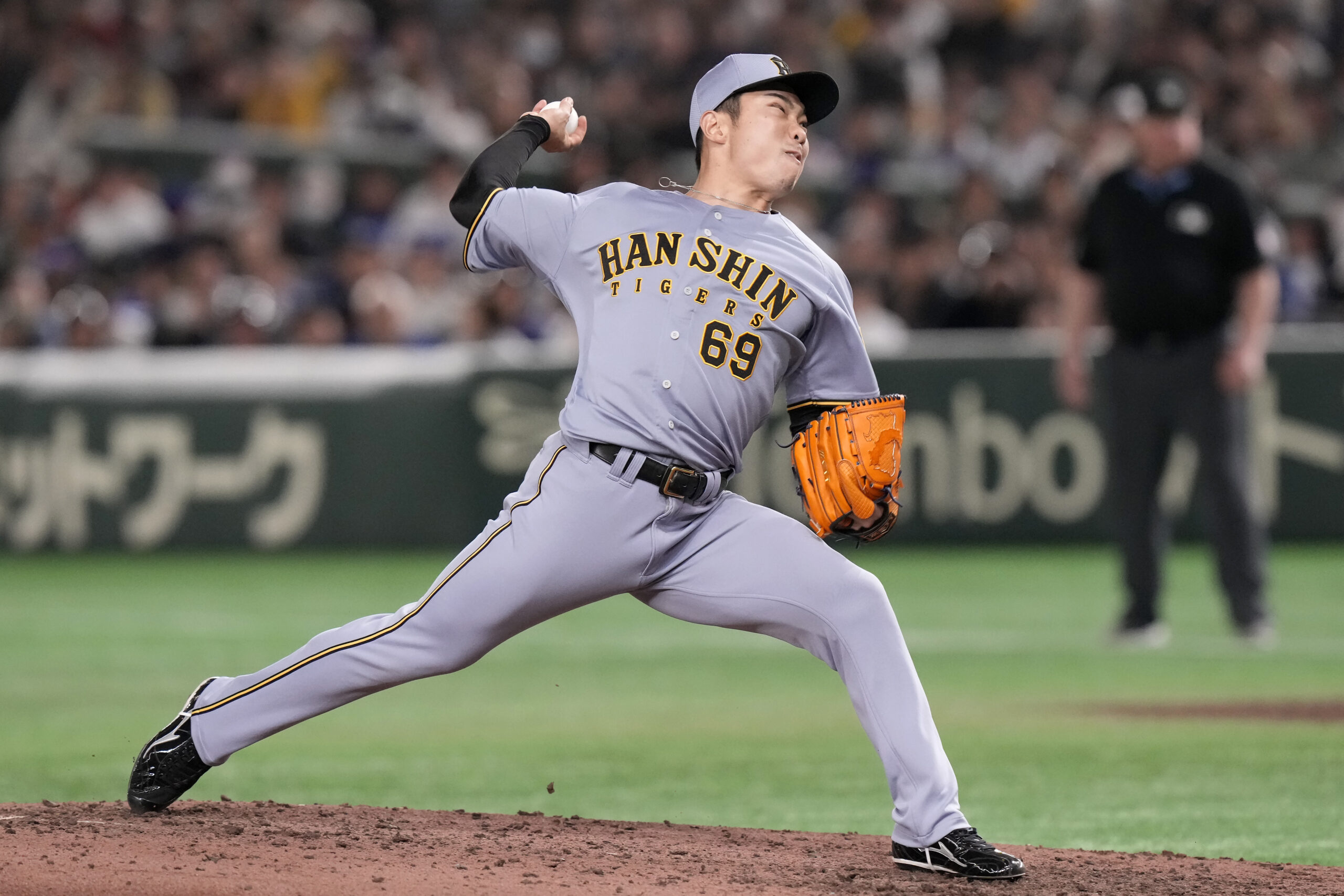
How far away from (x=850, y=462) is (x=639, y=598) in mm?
617

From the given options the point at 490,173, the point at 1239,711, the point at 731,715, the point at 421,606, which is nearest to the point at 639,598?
the point at 421,606

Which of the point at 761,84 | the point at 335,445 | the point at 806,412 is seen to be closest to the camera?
the point at 761,84

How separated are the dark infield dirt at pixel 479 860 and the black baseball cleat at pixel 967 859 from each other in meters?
0.03

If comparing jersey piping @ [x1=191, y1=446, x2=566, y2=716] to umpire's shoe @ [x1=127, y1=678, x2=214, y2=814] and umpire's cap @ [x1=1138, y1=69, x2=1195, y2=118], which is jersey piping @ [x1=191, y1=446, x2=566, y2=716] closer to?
umpire's shoe @ [x1=127, y1=678, x2=214, y2=814]

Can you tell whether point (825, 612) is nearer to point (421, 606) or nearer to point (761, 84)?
point (421, 606)

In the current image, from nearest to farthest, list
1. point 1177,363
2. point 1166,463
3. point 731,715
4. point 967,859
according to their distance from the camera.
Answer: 1. point 967,859
2. point 731,715
3. point 1177,363
4. point 1166,463

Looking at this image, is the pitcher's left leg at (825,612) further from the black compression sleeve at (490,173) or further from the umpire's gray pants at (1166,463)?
the umpire's gray pants at (1166,463)

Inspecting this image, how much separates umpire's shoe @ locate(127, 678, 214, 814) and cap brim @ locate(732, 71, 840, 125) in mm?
2027

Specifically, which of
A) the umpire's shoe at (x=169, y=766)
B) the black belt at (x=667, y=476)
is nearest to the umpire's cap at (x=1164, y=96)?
the black belt at (x=667, y=476)

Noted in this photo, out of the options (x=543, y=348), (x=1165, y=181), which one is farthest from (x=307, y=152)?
(x=1165, y=181)

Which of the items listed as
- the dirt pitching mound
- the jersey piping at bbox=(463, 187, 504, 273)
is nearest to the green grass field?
the dirt pitching mound

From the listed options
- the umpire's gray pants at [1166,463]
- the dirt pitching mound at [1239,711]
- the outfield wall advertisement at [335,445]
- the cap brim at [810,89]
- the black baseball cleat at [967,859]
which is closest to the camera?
the black baseball cleat at [967,859]

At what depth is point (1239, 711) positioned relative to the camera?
7.22 metres

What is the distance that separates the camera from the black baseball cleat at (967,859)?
164 inches
